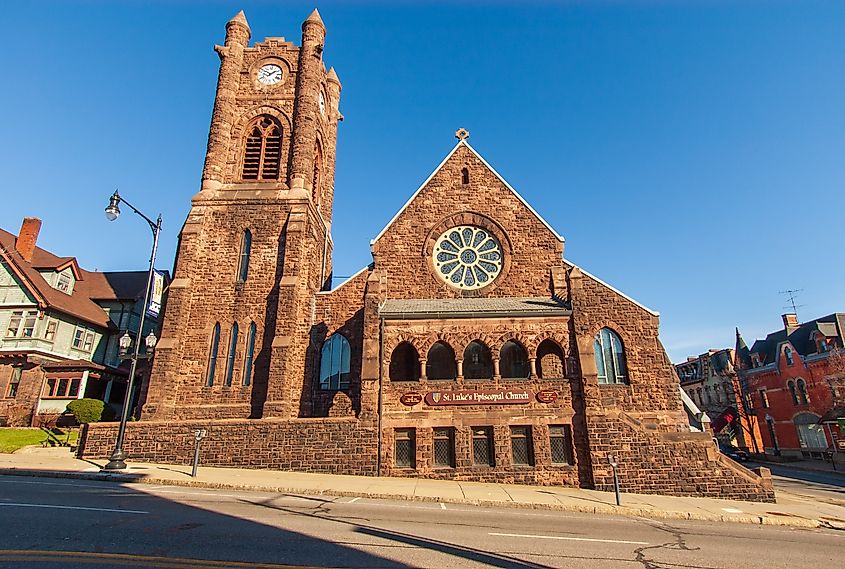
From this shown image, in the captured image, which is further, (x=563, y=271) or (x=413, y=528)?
(x=563, y=271)

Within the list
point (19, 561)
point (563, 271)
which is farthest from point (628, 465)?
point (19, 561)

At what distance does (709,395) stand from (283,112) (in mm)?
59884

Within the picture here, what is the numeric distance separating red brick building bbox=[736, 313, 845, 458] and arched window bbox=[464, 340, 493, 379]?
31579 millimetres

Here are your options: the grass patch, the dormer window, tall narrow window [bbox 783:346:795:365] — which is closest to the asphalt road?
the grass patch

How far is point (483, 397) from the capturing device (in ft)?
60.2

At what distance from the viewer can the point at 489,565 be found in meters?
6.97

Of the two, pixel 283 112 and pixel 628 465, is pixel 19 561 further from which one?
pixel 283 112

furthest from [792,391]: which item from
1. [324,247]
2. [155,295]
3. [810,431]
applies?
[155,295]

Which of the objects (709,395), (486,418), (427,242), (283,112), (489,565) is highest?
(283,112)

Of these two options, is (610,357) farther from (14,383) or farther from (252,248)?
(14,383)

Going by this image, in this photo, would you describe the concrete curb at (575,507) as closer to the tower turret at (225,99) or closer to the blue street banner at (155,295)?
the blue street banner at (155,295)

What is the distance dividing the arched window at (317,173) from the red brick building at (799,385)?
40621 millimetres

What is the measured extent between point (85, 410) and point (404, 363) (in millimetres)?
19037

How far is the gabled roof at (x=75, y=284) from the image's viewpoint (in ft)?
102
